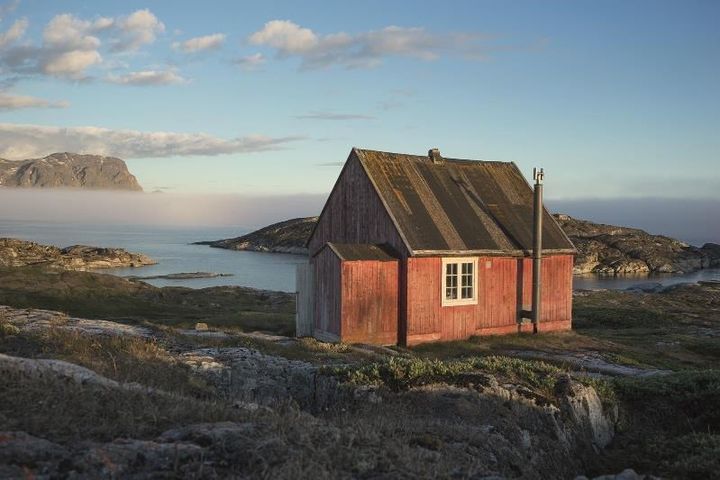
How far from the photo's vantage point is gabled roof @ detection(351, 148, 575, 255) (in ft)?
77.6

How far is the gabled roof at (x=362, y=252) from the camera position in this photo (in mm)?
21797

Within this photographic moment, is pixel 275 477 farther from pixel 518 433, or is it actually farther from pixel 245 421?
pixel 518 433

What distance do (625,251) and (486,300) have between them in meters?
97.6

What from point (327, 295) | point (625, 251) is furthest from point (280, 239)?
point (327, 295)

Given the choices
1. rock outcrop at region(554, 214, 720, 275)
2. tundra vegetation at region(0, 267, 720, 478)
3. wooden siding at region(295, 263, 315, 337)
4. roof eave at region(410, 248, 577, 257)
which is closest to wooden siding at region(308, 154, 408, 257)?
roof eave at region(410, 248, 577, 257)

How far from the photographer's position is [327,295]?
22391 millimetres

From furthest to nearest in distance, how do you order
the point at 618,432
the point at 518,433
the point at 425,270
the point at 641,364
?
the point at 425,270
the point at 641,364
the point at 618,432
the point at 518,433

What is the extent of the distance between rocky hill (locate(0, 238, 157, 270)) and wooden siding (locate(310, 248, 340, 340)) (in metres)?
56.8

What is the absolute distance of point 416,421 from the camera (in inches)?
356

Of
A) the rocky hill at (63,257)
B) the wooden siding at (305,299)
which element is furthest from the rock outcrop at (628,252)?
the wooden siding at (305,299)

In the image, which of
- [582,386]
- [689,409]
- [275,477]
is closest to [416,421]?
[275,477]

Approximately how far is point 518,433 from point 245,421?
4711 mm

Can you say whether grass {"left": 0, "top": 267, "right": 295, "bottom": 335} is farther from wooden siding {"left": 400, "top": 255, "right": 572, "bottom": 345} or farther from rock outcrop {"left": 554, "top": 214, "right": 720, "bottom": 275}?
rock outcrop {"left": 554, "top": 214, "right": 720, "bottom": 275}

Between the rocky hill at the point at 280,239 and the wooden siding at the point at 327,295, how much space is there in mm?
115269
